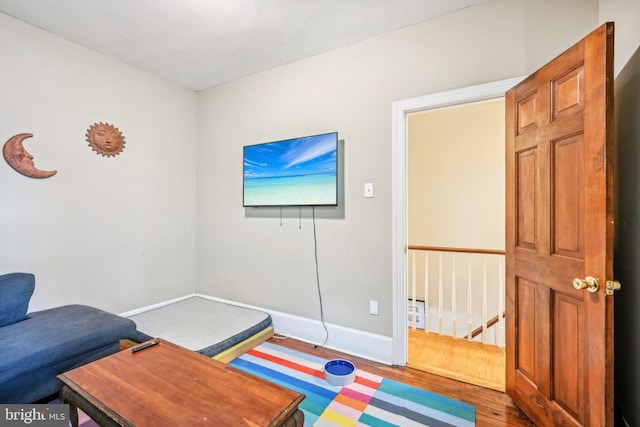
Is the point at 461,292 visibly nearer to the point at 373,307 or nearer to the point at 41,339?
the point at 373,307

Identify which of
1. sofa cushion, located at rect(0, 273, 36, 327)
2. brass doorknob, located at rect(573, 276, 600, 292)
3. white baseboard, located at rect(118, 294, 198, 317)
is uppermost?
brass doorknob, located at rect(573, 276, 600, 292)

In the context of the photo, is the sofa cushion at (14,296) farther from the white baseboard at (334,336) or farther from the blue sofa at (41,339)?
the white baseboard at (334,336)

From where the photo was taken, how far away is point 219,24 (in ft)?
7.49

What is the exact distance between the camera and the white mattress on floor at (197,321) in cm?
243

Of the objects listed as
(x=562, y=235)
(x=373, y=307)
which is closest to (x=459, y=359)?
(x=373, y=307)

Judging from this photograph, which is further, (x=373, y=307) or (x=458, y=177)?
(x=458, y=177)

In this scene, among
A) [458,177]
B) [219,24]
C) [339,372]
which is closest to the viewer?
[339,372]

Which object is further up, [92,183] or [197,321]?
[92,183]

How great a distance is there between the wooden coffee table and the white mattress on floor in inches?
33.1

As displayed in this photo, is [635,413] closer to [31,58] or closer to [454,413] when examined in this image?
[454,413]

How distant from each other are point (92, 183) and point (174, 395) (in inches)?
92.7

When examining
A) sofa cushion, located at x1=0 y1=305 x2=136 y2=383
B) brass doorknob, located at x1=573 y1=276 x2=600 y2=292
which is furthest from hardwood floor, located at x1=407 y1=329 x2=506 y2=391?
sofa cushion, located at x1=0 y1=305 x2=136 y2=383

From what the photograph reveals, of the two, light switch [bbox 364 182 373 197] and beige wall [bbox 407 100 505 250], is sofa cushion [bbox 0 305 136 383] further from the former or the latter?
beige wall [bbox 407 100 505 250]

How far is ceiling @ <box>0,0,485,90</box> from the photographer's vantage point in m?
2.07
